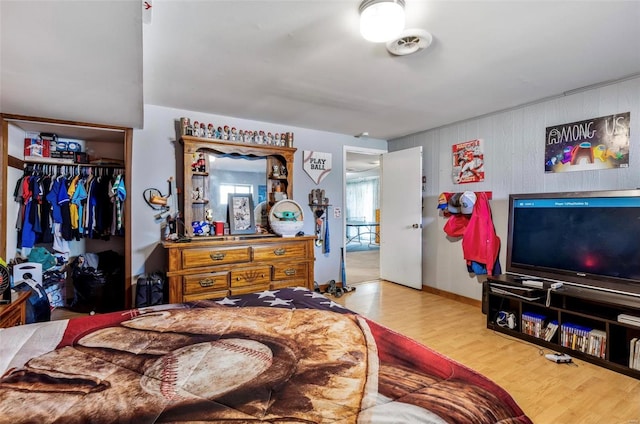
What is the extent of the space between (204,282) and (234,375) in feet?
7.12

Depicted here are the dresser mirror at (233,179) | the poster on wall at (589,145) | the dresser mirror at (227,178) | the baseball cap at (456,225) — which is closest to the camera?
the poster on wall at (589,145)

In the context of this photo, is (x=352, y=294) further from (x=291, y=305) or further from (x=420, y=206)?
(x=291, y=305)

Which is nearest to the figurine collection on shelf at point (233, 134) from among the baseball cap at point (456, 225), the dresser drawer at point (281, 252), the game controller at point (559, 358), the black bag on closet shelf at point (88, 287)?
the dresser drawer at point (281, 252)

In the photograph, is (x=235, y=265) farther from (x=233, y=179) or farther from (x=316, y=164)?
(x=316, y=164)

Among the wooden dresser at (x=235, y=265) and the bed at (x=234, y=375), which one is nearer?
the bed at (x=234, y=375)

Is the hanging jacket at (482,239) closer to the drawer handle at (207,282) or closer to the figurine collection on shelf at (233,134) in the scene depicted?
the figurine collection on shelf at (233,134)

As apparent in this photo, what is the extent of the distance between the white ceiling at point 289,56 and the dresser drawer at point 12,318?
152 cm

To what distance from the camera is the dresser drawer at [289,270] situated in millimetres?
3271

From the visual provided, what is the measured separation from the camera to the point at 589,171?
2.79 metres

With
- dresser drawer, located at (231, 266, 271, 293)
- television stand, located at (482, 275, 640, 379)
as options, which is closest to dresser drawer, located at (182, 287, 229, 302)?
dresser drawer, located at (231, 266, 271, 293)

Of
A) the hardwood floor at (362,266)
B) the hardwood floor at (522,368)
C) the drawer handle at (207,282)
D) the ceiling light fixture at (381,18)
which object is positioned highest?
the ceiling light fixture at (381,18)

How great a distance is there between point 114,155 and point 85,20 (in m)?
2.77

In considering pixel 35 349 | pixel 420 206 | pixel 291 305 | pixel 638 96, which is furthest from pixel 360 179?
pixel 35 349

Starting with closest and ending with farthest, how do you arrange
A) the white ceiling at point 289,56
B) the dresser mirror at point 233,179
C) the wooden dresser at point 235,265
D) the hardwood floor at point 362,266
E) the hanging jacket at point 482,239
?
the white ceiling at point 289,56
the wooden dresser at point 235,265
the hanging jacket at point 482,239
the dresser mirror at point 233,179
the hardwood floor at point 362,266
